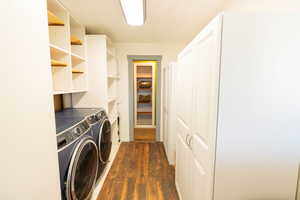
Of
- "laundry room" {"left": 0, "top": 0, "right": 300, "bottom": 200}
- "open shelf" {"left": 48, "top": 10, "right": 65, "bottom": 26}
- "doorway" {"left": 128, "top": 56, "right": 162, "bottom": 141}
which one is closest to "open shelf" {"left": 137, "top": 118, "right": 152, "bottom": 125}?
"doorway" {"left": 128, "top": 56, "right": 162, "bottom": 141}

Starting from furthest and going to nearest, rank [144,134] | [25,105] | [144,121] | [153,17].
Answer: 1. [144,121]
2. [144,134]
3. [153,17]
4. [25,105]

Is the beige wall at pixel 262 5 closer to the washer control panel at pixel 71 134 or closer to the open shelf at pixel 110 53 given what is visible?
the washer control panel at pixel 71 134

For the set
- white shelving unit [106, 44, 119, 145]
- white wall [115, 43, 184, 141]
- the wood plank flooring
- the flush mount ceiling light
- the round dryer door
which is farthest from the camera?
the wood plank flooring

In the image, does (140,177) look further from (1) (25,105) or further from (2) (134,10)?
(2) (134,10)

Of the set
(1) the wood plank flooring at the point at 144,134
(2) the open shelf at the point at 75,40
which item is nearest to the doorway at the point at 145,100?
(1) the wood plank flooring at the point at 144,134

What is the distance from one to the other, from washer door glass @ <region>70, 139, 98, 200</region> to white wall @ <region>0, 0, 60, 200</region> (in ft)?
1.42

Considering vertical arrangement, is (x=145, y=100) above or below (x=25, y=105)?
below

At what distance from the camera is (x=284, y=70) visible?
79 cm

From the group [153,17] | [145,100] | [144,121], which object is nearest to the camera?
[153,17]

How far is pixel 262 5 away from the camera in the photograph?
3.67 ft

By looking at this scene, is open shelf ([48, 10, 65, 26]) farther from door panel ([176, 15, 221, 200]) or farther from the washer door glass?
Answer: door panel ([176, 15, 221, 200])

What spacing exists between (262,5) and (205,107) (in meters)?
0.97

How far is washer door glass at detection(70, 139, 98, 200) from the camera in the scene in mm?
1146

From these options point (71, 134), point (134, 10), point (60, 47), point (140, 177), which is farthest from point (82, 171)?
point (134, 10)
